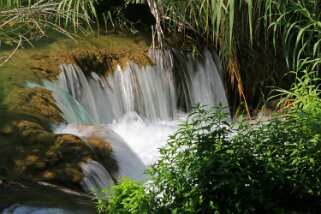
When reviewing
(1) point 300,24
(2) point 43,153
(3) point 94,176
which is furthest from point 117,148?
(1) point 300,24

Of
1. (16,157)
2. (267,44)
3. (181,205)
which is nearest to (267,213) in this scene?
(181,205)

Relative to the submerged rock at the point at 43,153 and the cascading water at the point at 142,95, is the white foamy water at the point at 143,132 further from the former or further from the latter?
the submerged rock at the point at 43,153

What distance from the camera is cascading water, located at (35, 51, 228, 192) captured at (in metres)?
6.20

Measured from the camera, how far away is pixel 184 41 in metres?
7.55

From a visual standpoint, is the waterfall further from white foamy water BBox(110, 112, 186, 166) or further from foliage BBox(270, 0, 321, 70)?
foliage BBox(270, 0, 321, 70)

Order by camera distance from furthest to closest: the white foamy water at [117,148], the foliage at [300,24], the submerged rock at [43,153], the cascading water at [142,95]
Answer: the foliage at [300,24] → the cascading water at [142,95] → the white foamy water at [117,148] → the submerged rock at [43,153]

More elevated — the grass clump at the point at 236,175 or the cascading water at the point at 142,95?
the grass clump at the point at 236,175

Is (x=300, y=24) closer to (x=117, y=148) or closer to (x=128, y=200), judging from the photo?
(x=117, y=148)

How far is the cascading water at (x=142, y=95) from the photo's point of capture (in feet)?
20.4

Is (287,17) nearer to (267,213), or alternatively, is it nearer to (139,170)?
(139,170)

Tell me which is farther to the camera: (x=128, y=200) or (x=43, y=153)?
(x=43, y=153)

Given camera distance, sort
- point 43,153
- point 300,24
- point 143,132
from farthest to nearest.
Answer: point 300,24 → point 143,132 → point 43,153

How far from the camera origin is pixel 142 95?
703 centimetres

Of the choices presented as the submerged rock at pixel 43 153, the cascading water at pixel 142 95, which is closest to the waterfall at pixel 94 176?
the submerged rock at pixel 43 153
